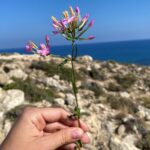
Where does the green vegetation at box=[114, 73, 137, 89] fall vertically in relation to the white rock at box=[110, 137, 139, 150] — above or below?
below

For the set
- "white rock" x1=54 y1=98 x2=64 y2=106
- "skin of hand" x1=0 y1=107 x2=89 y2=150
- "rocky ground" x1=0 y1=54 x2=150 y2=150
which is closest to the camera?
"skin of hand" x1=0 y1=107 x2=89 y2=150

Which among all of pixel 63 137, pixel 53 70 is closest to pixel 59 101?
pixel 53 70

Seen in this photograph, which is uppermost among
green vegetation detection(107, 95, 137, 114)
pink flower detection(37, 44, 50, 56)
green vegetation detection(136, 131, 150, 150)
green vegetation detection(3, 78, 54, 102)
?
pink flower detection(37, 44, 50, 56)

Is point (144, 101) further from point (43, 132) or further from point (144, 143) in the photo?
point (43, 132)

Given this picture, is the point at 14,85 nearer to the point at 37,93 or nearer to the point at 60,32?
the point at 37,93

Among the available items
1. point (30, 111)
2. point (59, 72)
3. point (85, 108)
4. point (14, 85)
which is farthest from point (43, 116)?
point (59, 72)

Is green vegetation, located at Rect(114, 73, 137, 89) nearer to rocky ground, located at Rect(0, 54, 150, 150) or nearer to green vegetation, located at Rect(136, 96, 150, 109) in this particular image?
rocky ground, located at Rect(0, 54, 150, 150)

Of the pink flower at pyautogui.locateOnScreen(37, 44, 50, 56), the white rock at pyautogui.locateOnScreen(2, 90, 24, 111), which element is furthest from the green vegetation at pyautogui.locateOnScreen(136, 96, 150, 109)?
the pink flower at pyautogui.locateOnScreen(37, 44, 50, 56)
